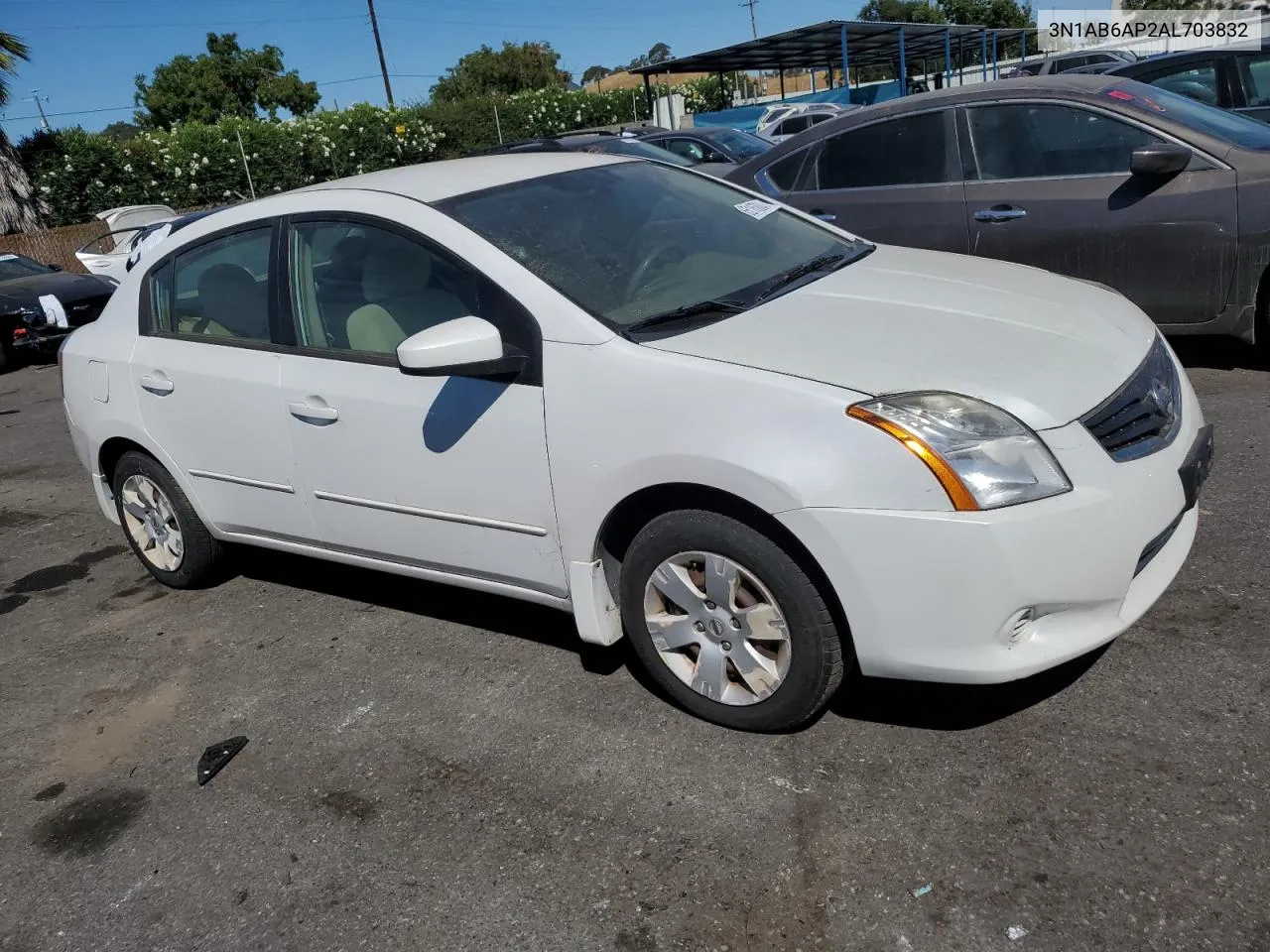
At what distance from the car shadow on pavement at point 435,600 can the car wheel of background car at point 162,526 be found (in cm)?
32

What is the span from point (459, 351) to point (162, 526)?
2.32 meters

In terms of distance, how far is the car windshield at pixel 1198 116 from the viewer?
5.68m

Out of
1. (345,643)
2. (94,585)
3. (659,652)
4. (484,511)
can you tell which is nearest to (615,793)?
(659,652)

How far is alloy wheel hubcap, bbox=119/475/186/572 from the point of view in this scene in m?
4.74

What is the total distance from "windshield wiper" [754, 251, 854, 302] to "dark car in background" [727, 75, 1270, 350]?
94.0 inches

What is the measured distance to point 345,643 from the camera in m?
4.23

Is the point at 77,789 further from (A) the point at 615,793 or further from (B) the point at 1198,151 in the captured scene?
(B) the point at 1198,151

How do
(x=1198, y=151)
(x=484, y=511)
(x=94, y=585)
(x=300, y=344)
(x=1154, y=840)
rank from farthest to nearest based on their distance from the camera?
1. (x=1198, y=151)
2. (x=94, y=585)
3. (x=300, y=344)
4. (x=484, y=511)
5. (x=1154, y=840)

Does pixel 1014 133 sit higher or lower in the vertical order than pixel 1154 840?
higher

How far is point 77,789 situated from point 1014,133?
5.44 meters

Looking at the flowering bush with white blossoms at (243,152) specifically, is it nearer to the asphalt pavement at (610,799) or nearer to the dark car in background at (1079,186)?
the dark car in background at (1079,186)

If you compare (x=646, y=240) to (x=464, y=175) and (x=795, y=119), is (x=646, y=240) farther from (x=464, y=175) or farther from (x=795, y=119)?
(x=795, y=119)

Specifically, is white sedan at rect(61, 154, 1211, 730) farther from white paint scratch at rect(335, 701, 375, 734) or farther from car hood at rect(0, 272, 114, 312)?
car hood at rect(0, 272, 114, 312)

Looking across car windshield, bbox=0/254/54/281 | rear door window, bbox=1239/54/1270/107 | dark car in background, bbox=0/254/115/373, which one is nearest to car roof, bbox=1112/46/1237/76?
rear door window, bbox=1239/54/1270/107
